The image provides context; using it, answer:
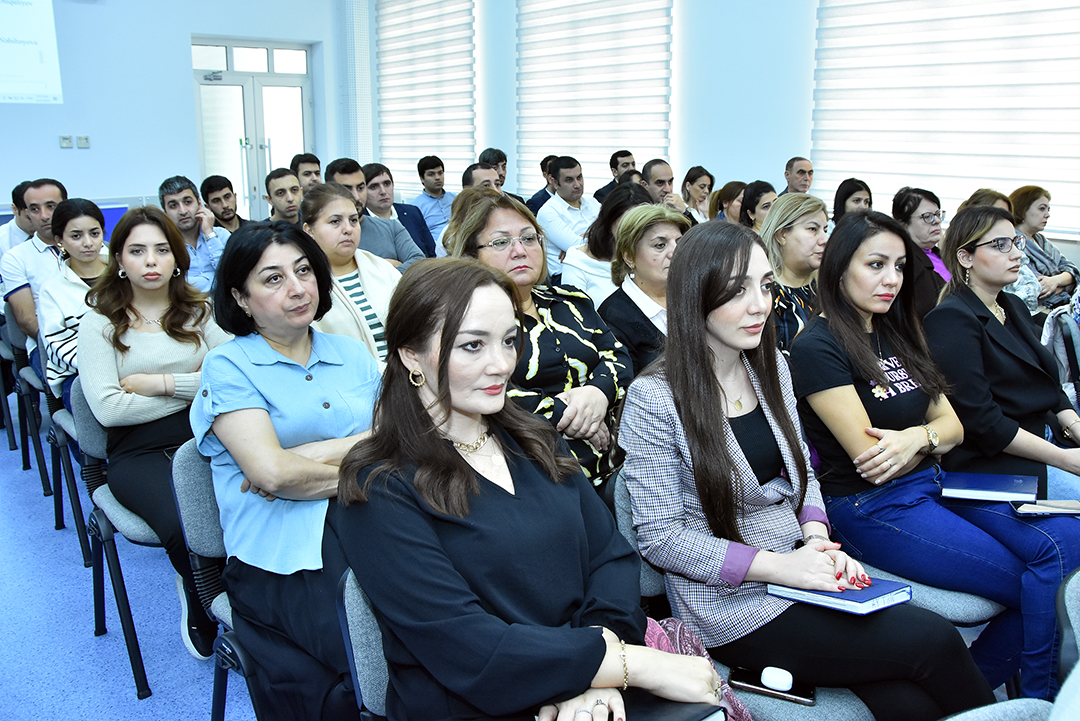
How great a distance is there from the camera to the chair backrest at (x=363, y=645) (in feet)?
4.33

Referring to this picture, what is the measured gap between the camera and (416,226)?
661cm

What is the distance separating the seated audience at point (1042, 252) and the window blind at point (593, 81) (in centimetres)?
313

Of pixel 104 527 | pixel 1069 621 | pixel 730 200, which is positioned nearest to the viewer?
pixel 1069 621

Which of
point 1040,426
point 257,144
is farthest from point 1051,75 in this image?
point 257,144

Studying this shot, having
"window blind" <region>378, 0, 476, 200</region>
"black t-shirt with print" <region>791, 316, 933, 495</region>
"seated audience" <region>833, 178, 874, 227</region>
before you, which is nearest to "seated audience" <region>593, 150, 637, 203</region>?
"seated audience" <region>833, 178, 874, 227</region>

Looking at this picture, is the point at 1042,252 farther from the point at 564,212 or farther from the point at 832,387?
the point at 832,387

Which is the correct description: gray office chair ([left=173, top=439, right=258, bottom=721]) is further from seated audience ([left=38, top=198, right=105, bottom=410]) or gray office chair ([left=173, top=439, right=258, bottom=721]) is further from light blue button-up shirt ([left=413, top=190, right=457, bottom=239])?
light blue button-up shirt ([left=413, top=190, right=457, bottom=239])

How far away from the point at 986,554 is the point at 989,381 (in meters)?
0.78

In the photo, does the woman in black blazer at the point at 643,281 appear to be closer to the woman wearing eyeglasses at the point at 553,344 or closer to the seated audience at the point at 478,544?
the woman wearing eyeglasses at the point at 553,344

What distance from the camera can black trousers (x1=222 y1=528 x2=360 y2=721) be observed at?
5.34 ft

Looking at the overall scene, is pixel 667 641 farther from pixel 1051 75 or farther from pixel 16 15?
pixel 16 15

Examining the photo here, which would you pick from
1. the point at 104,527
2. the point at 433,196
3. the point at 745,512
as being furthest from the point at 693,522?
the point at 433,196

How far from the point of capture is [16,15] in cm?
780

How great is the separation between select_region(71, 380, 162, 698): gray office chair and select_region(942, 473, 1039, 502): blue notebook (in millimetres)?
2237
